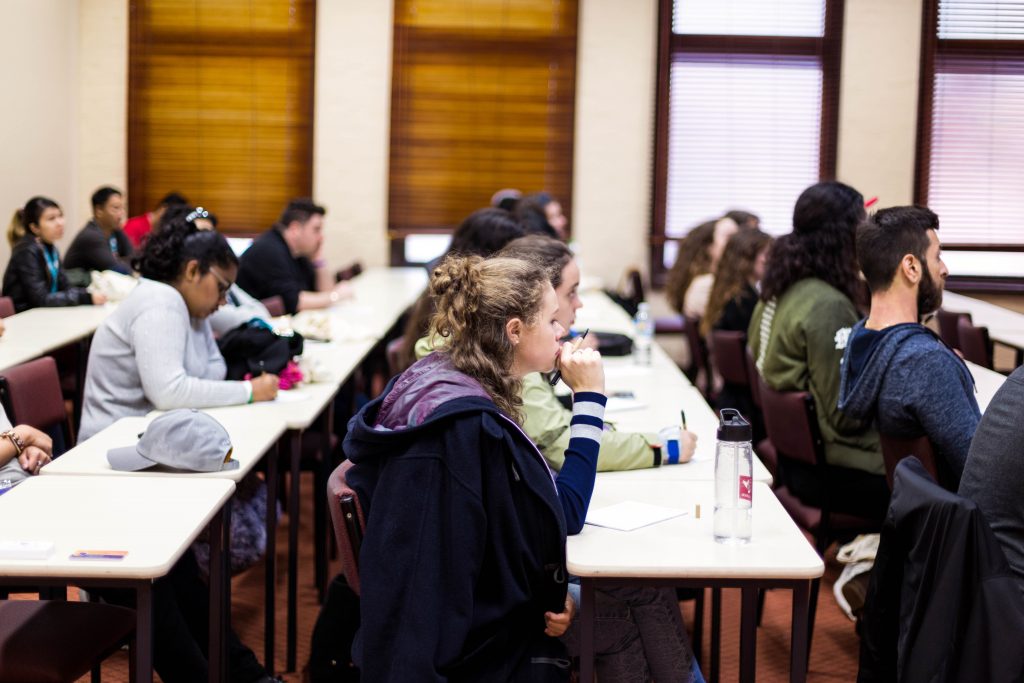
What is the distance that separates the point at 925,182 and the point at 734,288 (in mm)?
3836

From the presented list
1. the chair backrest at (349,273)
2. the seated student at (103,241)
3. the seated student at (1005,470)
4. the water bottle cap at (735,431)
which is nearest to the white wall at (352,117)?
the chair backrest at (349,273)

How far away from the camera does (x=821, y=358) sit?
11.8ft

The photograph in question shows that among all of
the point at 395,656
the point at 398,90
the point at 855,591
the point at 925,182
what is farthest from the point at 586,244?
the point at 395,656

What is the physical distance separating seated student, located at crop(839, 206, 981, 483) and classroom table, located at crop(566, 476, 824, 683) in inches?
27.0

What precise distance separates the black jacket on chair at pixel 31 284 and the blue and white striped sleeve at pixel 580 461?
437cm

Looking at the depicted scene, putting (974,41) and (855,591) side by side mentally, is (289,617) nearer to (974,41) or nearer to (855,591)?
(855,591)

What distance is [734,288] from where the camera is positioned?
532 centimetres

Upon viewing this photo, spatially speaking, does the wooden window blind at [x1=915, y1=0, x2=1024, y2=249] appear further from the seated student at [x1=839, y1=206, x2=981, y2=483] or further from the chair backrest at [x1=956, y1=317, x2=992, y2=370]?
the seated student at [x1=839, y1=206, x2=981, y2=483]

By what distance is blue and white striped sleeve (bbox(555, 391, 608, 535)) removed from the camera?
2.22 m

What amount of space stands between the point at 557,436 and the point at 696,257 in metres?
3.94

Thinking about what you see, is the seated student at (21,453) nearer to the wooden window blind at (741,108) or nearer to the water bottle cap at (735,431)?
the water bottle cap at (735,431)

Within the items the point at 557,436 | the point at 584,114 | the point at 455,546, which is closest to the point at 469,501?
the point at 455,546

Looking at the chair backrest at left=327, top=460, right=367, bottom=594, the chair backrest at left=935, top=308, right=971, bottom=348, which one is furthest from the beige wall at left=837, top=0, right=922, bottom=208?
the chair backrest at left=327, top=460, right=367, bottom=594

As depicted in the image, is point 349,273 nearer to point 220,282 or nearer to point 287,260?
point 287,260
